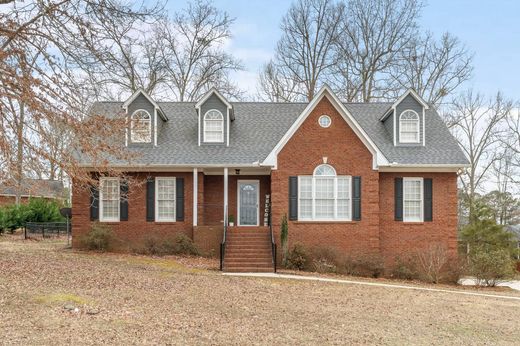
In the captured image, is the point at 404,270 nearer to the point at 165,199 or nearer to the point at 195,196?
the point at 195,196

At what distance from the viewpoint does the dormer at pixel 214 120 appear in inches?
947

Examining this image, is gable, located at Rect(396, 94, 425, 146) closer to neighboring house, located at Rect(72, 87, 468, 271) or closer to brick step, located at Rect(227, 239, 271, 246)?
neighboring house, located at Rect(72, 87, 468, 271)

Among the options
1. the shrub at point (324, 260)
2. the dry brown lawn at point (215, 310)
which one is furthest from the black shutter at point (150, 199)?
the shrub at point (324, 260)

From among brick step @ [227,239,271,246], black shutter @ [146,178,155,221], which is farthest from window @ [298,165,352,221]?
black shutter @ [146,178,155,221]

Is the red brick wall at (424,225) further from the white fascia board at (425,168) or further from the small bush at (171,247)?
the small bush at (171,247)

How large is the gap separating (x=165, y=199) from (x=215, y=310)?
40.3ft

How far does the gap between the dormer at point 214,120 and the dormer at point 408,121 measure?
7.18 meters

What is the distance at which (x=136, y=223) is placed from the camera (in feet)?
76.2

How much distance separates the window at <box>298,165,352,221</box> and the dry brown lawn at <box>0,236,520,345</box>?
5244 mm

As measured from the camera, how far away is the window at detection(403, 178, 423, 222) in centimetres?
2331

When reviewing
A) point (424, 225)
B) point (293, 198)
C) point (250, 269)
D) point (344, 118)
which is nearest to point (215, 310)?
point (250, 269)

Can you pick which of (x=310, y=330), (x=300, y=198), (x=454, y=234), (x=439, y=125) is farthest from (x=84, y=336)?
(x=439, y=125)

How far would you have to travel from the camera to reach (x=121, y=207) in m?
23.2

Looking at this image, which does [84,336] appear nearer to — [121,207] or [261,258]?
[261,258]
